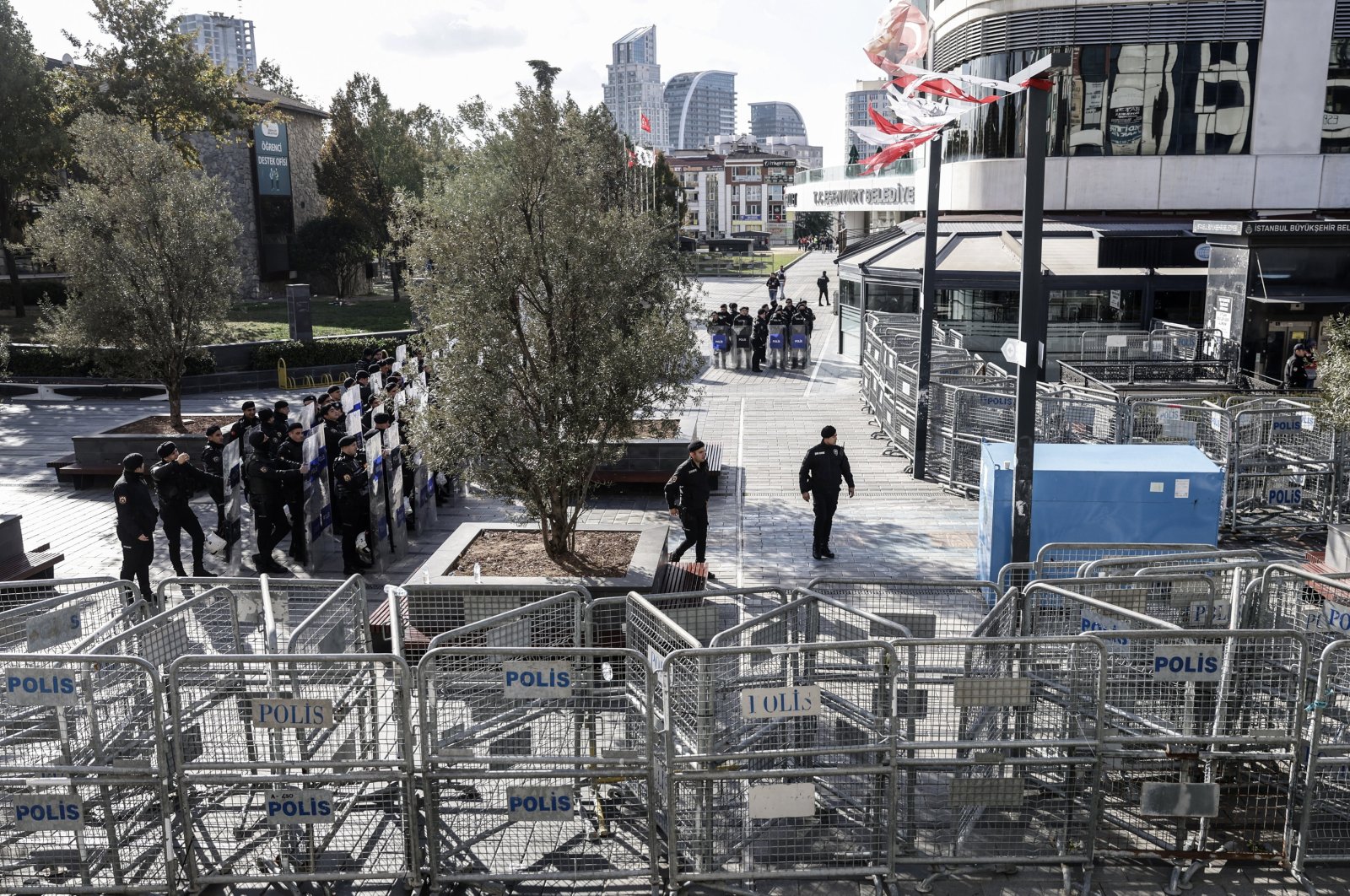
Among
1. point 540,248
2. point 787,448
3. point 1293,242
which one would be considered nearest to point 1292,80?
point 1293,242

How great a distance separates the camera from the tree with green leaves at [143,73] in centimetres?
2686

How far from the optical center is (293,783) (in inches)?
247

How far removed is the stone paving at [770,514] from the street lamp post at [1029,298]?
2462 mm

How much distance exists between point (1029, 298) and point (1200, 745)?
4.22m

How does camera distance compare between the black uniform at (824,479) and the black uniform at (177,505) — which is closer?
the black uniform at (177,505)

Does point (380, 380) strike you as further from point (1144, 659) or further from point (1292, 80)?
point (1292, 80)

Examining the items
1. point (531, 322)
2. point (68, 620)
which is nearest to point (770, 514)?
point (531, 322)

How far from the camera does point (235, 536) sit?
43.1ft

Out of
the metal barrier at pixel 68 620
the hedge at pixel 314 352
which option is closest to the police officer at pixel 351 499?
the metal barrier at pixel 68 620

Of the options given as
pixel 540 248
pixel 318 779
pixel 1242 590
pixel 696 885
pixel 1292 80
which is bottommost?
pixel 696 885

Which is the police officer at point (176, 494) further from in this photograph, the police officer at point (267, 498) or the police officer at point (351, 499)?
the police officer at point (351, 499)

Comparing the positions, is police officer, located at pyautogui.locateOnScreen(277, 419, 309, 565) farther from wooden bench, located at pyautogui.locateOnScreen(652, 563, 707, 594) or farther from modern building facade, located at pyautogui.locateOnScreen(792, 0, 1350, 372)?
modern building facade, located at pyautogui.locateOnScreen(792, 0, 1350, 372)

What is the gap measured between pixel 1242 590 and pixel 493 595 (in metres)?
5.89

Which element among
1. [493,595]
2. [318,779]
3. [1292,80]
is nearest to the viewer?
[318,779]
